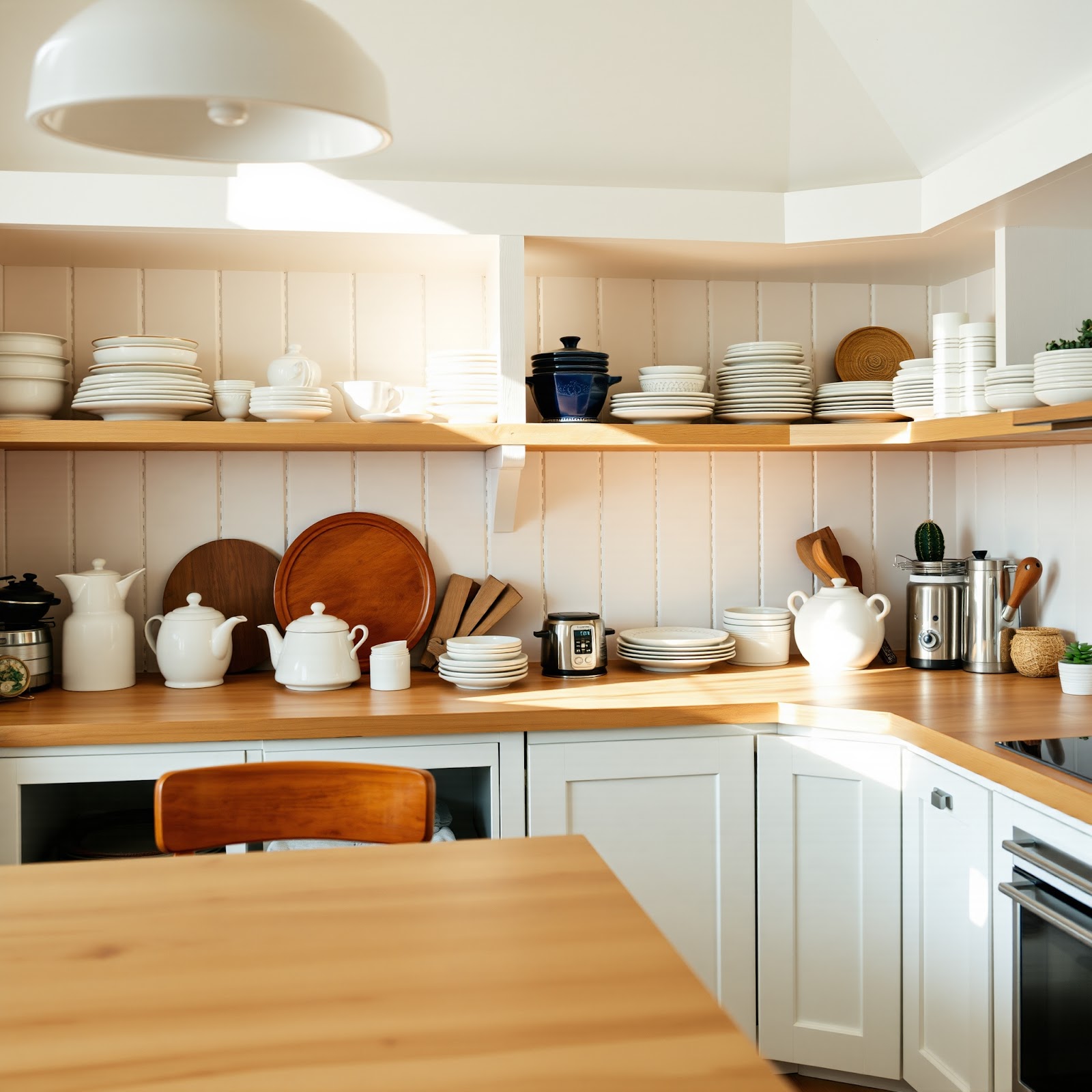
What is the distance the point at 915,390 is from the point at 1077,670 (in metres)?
0.76

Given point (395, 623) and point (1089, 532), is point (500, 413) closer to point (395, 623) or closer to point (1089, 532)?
point (395, 623)

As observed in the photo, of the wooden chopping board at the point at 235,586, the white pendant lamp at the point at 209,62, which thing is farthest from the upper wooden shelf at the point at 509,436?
Answer: the white pendant lamp at the point at 209,62

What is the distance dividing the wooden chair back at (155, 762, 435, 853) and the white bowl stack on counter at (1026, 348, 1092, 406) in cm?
143

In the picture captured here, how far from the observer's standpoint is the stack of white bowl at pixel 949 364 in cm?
250

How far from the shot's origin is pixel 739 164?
8.34 feet

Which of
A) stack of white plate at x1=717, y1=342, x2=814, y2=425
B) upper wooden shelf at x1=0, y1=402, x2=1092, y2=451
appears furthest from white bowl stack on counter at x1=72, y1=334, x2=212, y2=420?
stack of white plate at x1=717, y1=342, x2=814, y2=425

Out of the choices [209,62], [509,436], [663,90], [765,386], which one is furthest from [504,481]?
[209,62]

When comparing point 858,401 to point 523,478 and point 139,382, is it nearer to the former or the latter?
point 523,478

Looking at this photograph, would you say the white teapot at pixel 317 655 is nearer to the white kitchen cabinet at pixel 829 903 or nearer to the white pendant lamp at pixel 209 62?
the white kitchen cabinet at pixel 829 903

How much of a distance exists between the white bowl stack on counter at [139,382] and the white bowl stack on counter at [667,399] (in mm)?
1019

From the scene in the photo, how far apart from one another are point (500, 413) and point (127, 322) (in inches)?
40.3

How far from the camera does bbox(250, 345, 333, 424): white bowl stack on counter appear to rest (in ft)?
8.21

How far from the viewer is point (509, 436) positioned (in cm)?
250

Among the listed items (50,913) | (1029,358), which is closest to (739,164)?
(1029,358)
